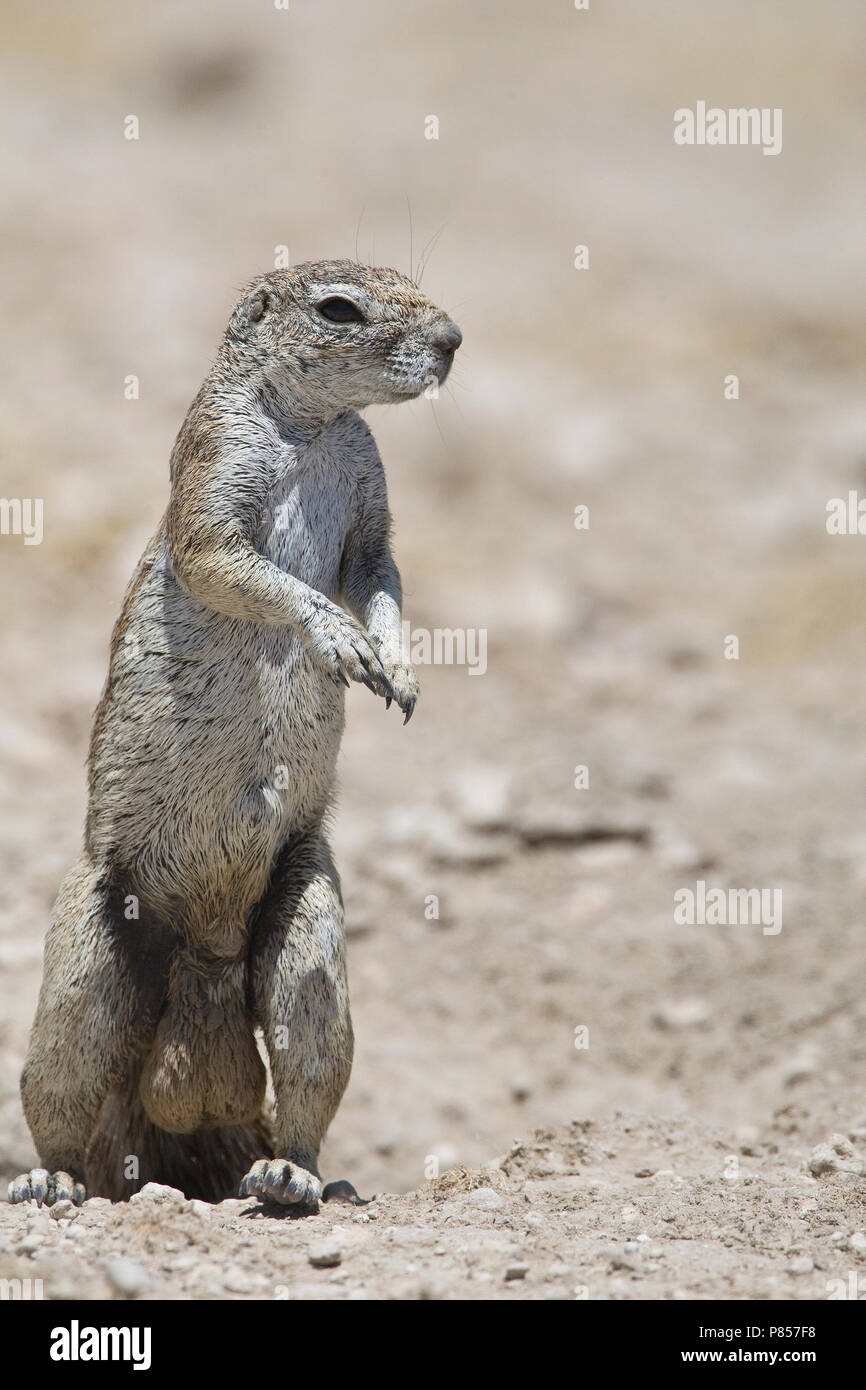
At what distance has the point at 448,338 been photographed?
5848mm

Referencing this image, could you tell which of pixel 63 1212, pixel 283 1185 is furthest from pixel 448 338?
pixel 63 1212

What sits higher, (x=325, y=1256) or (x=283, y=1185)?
(x=283, y=1185)

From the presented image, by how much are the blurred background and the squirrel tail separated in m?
1.31

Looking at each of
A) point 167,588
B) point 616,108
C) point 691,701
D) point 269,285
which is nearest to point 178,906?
point 167,588

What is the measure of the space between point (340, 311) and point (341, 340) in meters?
0.11

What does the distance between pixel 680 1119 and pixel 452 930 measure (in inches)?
97.1

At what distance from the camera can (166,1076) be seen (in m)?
5.95

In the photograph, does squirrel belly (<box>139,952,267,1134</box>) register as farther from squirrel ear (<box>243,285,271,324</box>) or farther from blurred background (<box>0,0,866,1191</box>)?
squirrel ear (<box>243,285,271,324</box>)

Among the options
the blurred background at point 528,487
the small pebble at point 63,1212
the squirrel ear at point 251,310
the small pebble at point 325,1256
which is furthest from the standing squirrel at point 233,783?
the blurred background at point 528,487

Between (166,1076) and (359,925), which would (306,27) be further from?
(166,1076)

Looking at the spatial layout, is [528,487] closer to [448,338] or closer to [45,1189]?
[448,338]

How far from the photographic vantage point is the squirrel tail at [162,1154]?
244 inches

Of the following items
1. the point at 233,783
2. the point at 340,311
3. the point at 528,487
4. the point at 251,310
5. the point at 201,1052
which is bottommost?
the point at 201,1052

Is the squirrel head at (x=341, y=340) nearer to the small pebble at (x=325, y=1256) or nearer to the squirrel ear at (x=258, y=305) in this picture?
the squirrel ear at (x=258, y=305)
